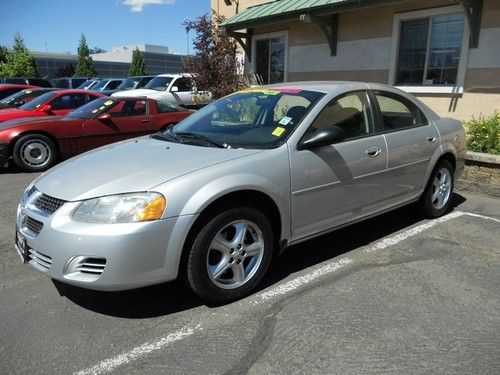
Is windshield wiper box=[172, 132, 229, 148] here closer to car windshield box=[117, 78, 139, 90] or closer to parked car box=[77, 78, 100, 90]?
car windshield box=[117, 78, 139, 90]

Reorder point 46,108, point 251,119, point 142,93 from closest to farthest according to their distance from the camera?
point 251,119
point 46,108
point 142,93

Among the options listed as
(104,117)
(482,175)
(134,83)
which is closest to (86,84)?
(134,83)

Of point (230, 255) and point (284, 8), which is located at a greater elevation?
point (284, 8)

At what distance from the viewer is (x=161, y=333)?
10.1 feet

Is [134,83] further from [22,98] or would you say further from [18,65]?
[18,65]

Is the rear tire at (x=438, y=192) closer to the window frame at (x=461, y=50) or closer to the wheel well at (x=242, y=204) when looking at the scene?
the wheel well at (x=242, y=204)

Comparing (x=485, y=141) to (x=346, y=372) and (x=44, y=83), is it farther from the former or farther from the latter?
(x=44, y=83)

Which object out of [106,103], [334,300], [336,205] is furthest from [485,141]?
[106,103]

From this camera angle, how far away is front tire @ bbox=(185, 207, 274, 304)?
3199 millimetres

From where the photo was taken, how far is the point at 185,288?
133 inches

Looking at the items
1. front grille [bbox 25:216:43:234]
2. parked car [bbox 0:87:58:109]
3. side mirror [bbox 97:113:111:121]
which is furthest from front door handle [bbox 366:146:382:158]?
parked car [bbox 0:87:58:109]

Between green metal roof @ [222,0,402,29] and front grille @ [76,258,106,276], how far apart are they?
294 inches

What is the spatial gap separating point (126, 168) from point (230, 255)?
954mm

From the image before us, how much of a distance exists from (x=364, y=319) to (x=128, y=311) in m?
1.63
